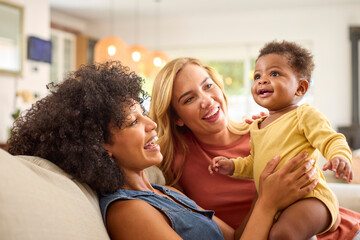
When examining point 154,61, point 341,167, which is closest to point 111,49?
point 154,61

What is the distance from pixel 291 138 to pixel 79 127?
2.27 feet

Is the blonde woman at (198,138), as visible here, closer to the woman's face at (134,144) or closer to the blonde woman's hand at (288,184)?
the blonde woman's hand at (288,184)

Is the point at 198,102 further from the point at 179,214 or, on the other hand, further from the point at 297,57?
the point at 179,214

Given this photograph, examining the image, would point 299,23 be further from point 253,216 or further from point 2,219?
point 2,219

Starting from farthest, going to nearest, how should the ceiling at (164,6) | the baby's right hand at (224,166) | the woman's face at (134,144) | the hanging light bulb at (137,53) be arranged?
the ceiling at (164,6), the hanging light bulb at (137,53), the baby's right hand at (224,166), the woman's face at (134,144)

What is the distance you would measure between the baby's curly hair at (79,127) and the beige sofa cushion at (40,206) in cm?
12

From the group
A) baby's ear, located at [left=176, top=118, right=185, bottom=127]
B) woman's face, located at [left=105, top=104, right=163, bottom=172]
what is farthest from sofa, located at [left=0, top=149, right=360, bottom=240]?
baby's ear, located at [left=176, top=118, right=185, bottom=127]

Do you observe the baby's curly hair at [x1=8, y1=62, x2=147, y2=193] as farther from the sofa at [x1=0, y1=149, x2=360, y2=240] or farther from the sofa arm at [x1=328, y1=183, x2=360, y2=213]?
the sofa arm at [x1=328, y1=183, x2=360, y2=213]

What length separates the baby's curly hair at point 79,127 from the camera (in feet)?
3.63

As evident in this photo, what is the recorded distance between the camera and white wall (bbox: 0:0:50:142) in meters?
5.81

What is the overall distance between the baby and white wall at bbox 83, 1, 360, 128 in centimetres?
689

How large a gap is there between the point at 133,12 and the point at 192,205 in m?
7.75

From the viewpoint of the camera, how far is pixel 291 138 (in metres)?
1.42

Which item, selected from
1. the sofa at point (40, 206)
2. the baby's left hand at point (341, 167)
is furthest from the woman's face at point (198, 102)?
the sofa at point (40, 206)
